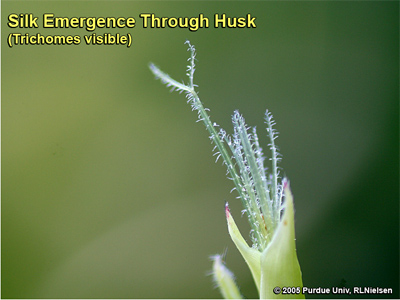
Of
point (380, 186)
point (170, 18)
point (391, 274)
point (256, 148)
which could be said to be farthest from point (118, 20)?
point (391, 274)

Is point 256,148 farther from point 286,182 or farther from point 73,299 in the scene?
point 73,299

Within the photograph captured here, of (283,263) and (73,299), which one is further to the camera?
(73,299)

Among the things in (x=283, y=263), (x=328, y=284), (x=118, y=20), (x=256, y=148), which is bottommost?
(x=328, y=284)

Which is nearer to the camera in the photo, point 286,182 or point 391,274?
point 286,182

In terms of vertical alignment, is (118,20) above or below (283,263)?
above

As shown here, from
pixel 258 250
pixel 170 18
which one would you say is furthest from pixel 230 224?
pixel 170 18

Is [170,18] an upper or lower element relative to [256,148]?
upper

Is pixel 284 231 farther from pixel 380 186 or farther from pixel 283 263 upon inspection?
pixel 380 186
